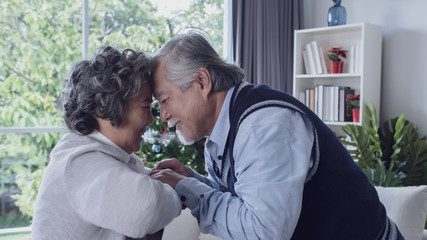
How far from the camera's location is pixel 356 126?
396 cm

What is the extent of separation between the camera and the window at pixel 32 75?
443 centimetres

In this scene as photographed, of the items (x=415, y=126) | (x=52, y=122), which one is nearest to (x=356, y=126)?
(x=415, y=126)

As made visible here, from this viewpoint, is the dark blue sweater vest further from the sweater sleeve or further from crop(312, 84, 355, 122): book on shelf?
crop(312, 84, 355, 122): book on shelf

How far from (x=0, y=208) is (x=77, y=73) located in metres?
3.73

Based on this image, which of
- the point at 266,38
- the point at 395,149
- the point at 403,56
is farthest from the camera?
the point at 266,38

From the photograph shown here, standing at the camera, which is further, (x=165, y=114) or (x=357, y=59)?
(x=357, y=59)

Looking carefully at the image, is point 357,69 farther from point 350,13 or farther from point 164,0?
point 164,0

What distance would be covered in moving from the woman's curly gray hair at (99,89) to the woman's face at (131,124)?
26 mm

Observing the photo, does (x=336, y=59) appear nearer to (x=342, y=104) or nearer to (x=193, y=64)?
(x=342, y=104)

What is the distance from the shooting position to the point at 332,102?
4.42m

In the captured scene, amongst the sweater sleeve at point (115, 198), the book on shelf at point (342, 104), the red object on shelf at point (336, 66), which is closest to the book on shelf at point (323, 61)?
the red object on shelf at point (336, 66)

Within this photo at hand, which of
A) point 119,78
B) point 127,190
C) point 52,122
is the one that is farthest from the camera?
point 52,122

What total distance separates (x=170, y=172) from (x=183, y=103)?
20 cm

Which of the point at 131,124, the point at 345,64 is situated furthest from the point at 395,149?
the point at 131,124
